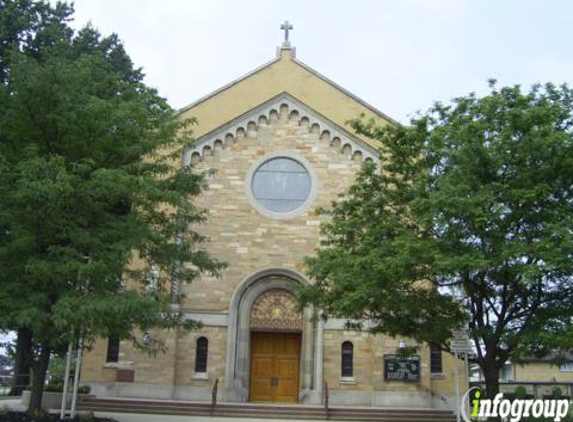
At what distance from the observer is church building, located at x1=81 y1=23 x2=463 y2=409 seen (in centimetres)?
2181

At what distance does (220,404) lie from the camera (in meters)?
20.4

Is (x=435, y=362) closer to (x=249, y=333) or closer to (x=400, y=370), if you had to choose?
(x=400, y=370)

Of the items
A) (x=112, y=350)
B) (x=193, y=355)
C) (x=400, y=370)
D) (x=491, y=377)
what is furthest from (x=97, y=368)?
(x=491, y=377)

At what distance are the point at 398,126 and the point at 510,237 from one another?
420 cm

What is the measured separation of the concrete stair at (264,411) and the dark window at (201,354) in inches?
73.4

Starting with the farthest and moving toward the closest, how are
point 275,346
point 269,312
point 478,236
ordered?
point 275,346
point 269,312
point 478,236

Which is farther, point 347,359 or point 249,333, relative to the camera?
point 249,333

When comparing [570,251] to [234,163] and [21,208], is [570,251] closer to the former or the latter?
[21,208]

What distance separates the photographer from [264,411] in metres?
20.0

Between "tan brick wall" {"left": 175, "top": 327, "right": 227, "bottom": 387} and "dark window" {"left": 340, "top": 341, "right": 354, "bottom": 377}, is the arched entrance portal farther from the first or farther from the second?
"dark window" {"left": 340, "top": 341, "right": 354, "bottom": 377}

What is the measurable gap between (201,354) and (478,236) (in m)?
12.2

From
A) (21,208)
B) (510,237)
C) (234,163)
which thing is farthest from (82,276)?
(234,163)

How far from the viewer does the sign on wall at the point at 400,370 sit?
21781 millimetres

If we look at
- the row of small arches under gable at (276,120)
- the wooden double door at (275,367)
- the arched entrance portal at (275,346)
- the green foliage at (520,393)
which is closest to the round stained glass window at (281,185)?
the row of small arches under gable at (276,120)
